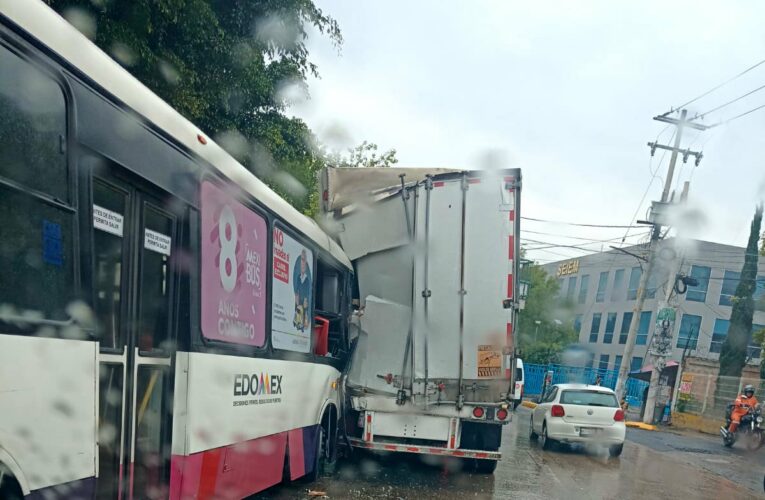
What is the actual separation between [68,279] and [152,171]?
43.7 inches

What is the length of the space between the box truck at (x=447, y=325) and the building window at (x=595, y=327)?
158 feet

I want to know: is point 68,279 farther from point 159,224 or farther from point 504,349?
point 504,349

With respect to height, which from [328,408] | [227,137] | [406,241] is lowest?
[328,408]

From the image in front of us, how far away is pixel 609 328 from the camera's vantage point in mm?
53781

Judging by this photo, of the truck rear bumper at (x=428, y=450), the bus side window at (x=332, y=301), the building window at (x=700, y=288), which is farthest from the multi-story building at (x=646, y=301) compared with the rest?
the bus side window at (x=332, y=301)

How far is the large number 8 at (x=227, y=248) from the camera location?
5324mm

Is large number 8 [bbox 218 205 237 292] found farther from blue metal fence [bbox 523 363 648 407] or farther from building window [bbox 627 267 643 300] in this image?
building window [bbox 627 267 643 300]

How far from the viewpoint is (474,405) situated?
8.88 m

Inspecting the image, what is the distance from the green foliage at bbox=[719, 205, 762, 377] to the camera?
32.2m

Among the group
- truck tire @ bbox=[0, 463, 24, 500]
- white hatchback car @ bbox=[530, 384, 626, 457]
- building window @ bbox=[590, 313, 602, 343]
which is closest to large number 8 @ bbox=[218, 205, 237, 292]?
truck tire @ bbox=[0, 463, 24, 500]

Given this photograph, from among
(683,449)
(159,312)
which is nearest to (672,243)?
(683,449)

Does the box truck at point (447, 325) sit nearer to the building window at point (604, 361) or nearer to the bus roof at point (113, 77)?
the bus roof at point (113, 77)

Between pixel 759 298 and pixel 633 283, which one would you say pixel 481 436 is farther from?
pixel 633 283

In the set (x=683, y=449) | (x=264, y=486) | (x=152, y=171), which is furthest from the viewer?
(x=683, y=449)
